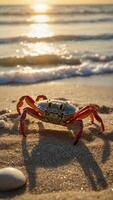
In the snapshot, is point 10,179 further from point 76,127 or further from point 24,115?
point 76,127

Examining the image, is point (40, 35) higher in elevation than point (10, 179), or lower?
higher

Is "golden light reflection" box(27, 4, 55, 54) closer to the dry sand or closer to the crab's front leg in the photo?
the dry sand

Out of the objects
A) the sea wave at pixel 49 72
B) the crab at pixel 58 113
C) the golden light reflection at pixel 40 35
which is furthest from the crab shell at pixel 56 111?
the golden light reflection at pixel 40 35

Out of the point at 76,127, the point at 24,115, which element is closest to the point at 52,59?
the point at 76,127

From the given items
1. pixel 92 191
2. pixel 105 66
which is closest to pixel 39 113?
pixel 92 191

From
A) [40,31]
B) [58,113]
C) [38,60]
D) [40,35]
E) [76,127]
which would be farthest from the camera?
[40,31]

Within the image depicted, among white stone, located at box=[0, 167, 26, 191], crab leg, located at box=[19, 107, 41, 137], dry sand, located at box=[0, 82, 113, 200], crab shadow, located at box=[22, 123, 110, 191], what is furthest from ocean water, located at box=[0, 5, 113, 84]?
white stone, located at box=[0, 167, 26, 191]

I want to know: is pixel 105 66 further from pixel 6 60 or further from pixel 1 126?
pixel 1 126
